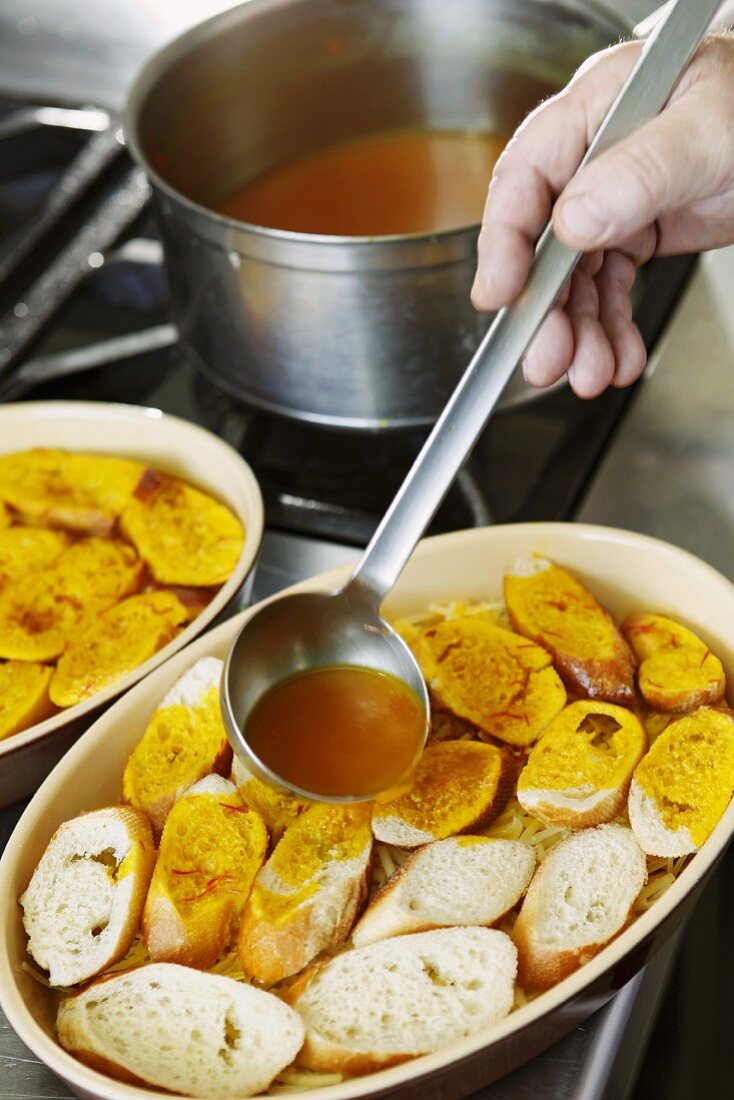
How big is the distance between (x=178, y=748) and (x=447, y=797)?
0.26 m

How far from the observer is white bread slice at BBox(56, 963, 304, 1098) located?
913 mm

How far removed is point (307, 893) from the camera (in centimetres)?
101

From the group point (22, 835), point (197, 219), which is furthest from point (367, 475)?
point (22, 835)

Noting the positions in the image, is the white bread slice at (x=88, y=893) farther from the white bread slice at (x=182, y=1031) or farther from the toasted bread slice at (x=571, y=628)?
the toasted bread slice at (x=571, y=628)

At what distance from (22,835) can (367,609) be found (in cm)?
38

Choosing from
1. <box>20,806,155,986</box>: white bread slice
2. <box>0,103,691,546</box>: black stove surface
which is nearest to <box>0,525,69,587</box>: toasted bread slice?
<box>0,103,691,546</box>: black stove surface

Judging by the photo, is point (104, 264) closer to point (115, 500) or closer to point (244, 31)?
point (244, 31)

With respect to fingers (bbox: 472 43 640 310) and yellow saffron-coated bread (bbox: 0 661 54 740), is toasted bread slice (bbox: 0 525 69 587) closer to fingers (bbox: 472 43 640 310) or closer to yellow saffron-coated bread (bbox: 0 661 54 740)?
yellow saffron-coated bread (bbox: 0 661 54 740)

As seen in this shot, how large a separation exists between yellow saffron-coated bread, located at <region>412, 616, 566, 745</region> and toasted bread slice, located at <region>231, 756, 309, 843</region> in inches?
7.3

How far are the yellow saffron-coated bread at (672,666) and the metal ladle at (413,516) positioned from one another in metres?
0.23

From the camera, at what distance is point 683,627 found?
4.05ft

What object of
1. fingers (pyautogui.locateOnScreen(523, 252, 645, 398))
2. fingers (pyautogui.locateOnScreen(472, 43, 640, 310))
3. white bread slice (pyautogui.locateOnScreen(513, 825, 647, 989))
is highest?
fingers (pyautogui.locateOnScreen(472, 43, 640, 310))

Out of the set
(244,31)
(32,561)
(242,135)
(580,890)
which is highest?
(244,31)

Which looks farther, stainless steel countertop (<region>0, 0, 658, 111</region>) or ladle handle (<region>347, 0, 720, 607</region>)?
stainless steel countertop (<region>0, 0, 658, 111</region>)
